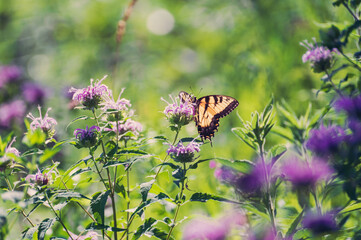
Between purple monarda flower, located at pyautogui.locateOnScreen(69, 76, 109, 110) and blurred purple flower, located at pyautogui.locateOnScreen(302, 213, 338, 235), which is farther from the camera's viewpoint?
purple monarda flower, located at pyautogui.locateOnScreen(69, 76, 109, 110)

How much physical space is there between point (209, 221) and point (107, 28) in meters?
2.07

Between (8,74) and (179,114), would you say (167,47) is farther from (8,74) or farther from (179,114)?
(179,114)

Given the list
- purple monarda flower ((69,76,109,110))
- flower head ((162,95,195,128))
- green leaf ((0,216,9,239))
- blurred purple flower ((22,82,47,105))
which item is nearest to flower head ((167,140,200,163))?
flower head ((162,95,195,128))

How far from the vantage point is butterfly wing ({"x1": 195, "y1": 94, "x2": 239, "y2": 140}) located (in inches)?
32.8

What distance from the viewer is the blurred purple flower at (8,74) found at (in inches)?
64.1

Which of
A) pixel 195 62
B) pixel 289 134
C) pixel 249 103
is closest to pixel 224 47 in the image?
pixel 195 62

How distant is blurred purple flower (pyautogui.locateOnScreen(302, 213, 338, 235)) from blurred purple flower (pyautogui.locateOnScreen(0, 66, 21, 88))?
56.4 inches

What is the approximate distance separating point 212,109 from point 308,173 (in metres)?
0.30

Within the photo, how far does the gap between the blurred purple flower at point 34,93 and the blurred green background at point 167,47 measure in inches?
2.4

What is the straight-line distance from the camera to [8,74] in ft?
5.45

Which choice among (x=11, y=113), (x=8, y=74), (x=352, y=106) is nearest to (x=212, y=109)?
(x=352, y=106)

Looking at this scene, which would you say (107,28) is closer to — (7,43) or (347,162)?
(7,43)

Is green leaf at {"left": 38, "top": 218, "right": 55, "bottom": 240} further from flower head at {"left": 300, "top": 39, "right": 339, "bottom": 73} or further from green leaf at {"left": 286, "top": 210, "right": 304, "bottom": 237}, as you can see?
flower head at {"left": 300, "top": 39, "right": 339, "bottom": 73}

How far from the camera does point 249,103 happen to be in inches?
48.8
